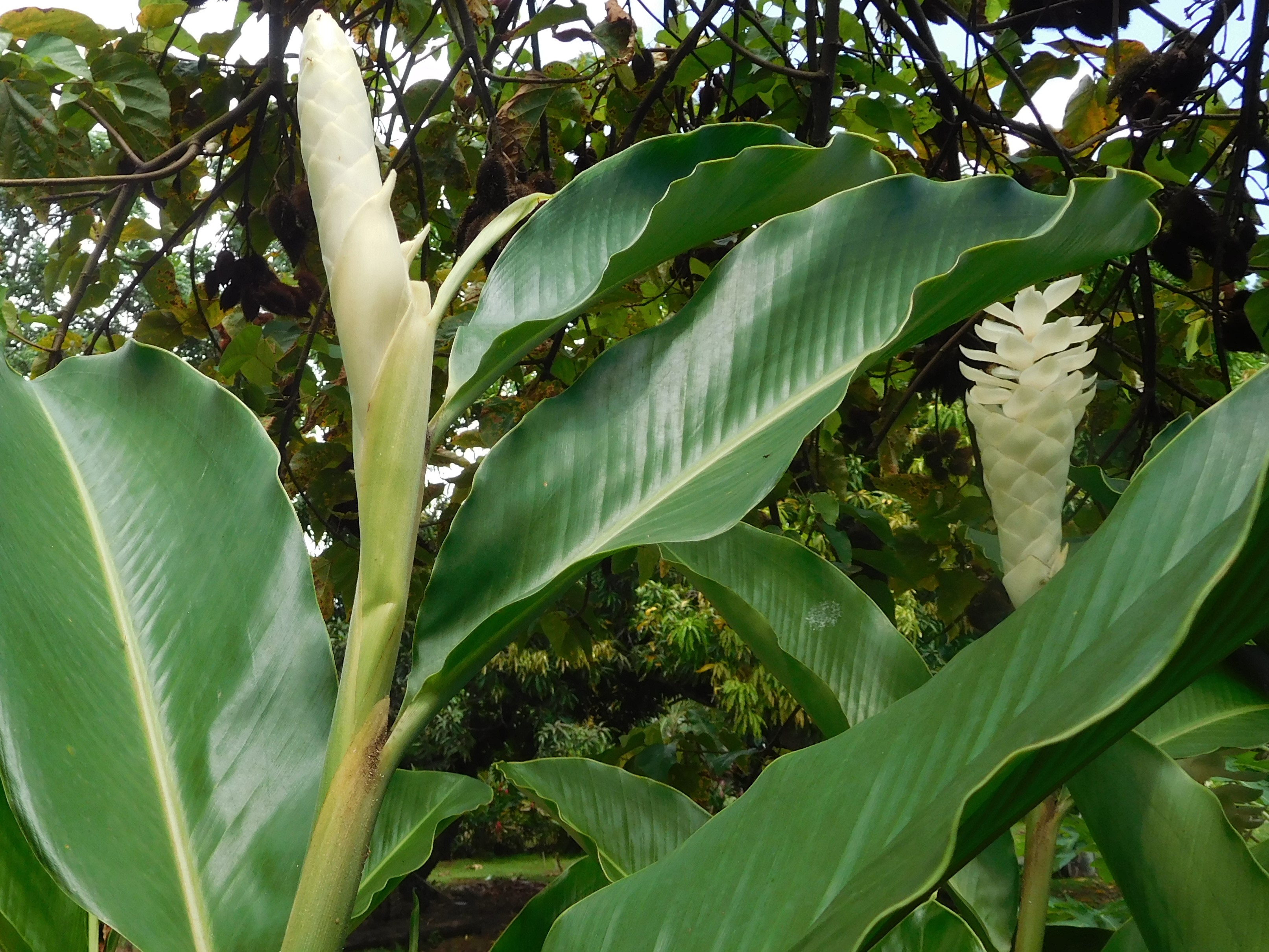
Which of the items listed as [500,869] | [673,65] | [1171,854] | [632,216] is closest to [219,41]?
[673,65]

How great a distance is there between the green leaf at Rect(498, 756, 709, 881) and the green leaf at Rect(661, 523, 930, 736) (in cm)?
19

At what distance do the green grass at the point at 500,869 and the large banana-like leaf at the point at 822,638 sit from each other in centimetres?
719

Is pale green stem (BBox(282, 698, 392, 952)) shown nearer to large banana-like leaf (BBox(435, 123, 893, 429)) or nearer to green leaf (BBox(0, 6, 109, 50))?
large banana-like leaf (BBox(435, 123, 893, 429))

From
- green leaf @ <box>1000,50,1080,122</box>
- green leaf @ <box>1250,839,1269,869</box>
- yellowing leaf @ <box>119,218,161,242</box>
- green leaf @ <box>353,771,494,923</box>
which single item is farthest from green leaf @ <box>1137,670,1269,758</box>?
yellowing leaf @ <box>119,218,161,242</box>

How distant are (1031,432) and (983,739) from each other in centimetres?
31

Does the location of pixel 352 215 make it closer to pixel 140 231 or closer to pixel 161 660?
pixel 161 660

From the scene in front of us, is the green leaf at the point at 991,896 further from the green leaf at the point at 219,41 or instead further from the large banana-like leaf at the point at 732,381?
the green leaf at the point at 219,41

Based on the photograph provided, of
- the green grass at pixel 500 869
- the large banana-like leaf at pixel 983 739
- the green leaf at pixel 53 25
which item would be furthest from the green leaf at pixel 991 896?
the green grass at pixel 500 869

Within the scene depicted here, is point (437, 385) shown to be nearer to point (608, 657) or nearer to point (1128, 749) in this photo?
point (1128, 749)

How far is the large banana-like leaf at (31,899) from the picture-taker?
538mm

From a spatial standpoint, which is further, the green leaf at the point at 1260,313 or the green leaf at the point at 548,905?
the green leaf at the point at 1260,313

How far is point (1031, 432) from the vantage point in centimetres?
61

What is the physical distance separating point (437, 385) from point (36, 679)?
1.40 m

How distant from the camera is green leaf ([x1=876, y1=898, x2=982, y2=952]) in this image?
21.1 inches
